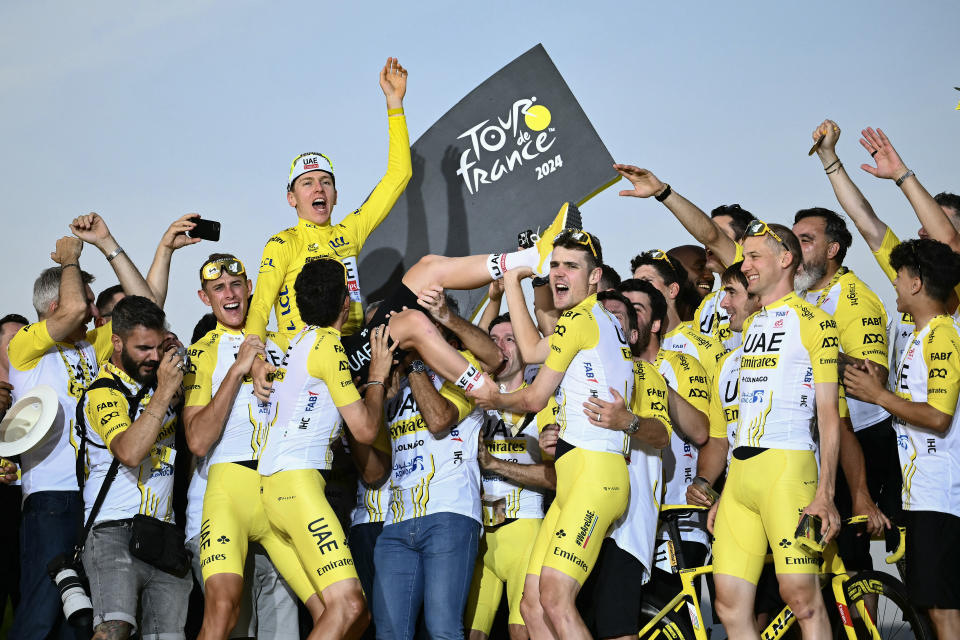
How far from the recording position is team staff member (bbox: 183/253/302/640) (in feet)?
19.9

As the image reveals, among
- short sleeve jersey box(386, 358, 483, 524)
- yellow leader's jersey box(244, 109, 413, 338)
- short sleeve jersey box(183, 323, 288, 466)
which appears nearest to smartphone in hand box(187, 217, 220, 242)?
yellow leader's jersey box(244, 109, 413, 338)

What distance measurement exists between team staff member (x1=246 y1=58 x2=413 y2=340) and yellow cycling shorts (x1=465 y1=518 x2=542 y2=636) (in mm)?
1939

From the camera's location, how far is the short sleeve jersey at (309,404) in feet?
19.4

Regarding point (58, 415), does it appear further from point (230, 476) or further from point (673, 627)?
point (673, 627)

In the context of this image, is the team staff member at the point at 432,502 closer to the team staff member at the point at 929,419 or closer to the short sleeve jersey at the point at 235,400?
the short sleeve jersey at the point at 235,400

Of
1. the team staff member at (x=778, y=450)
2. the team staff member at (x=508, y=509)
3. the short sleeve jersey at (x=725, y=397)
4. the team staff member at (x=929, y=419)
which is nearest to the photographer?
the team staff member at (x=778, y=450)

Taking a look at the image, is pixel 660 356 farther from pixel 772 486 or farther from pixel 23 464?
pixel 23 464

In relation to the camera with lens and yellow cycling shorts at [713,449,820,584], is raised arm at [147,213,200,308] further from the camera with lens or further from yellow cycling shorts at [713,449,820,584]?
yellow cycling shorts at [713,449,820,584]

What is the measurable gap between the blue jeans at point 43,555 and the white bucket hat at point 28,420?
0.45m

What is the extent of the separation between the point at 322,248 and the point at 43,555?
2797 mm

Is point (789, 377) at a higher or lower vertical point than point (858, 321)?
lower

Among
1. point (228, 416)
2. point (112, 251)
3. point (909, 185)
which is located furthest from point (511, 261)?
point (112, 251)

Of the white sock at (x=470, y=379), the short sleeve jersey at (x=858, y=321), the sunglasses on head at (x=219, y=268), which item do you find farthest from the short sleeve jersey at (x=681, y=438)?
the sunglasses on head at (x=219, y=268)

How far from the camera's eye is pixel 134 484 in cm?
632
